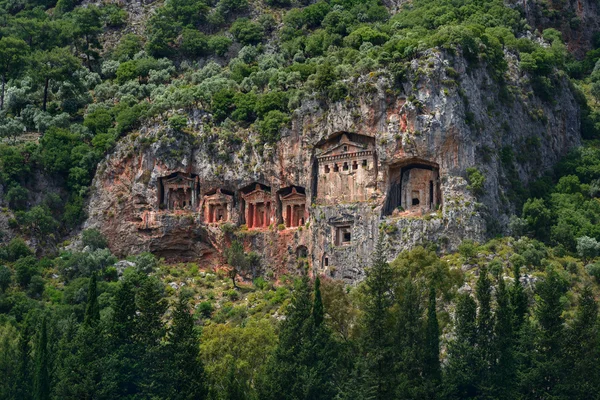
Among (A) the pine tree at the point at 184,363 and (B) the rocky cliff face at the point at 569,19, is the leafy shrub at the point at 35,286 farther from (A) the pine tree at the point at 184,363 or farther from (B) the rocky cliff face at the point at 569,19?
(B) the rocky cliff face at the point at 569,19

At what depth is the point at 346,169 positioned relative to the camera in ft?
348

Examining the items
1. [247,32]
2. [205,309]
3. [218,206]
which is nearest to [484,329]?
[205,309]

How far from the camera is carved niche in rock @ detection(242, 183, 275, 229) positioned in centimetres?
11112

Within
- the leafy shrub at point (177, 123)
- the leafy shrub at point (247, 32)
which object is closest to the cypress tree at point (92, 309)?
the leafy shrub at point (177, 123)

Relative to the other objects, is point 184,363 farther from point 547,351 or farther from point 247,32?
point 247,32

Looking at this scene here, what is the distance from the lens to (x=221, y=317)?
102562 millimetres

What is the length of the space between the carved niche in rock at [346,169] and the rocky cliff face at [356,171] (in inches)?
4.0

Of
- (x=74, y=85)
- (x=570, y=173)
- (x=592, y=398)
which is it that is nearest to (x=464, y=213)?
(x=570, y=173)

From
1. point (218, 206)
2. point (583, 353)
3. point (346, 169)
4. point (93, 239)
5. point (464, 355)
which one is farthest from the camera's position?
point (218, 206)

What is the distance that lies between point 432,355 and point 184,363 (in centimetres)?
1524

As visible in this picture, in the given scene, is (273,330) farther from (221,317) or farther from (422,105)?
(422,105)

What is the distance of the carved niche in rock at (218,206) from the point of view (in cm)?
11219

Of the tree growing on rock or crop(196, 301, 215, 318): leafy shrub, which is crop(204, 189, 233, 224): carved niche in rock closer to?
the tree growing on rock

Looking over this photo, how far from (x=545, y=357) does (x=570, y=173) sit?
3604 cm
